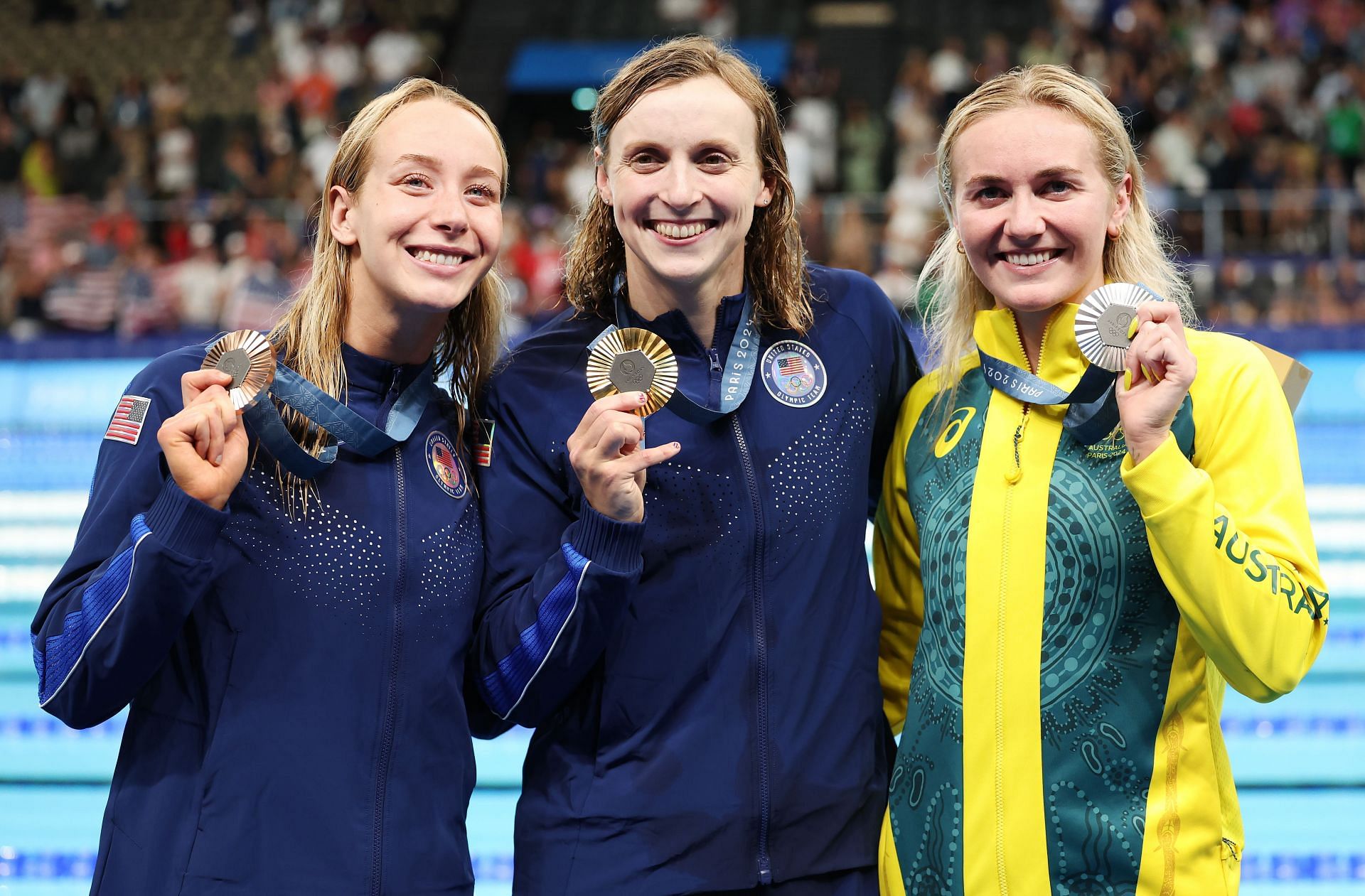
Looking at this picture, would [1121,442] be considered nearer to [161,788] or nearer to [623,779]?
[623,779]

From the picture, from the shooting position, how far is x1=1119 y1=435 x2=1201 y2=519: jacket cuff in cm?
168

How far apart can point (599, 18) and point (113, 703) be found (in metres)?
15.1

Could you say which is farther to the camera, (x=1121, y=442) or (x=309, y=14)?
(x=309, y=14)

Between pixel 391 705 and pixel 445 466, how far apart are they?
0.39 metres

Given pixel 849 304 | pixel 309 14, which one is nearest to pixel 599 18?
pixel 309 14

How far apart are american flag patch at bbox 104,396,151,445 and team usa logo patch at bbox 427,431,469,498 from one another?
410 mm

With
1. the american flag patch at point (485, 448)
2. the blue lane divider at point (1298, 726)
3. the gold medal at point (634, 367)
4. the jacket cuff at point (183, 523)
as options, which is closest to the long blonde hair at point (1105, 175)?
the gold medal at point (634, 367)

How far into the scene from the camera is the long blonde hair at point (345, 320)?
2.01m

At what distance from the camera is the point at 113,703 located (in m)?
1.82

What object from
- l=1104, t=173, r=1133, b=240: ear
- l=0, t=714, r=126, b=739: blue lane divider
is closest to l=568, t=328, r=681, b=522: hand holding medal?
l=1104, t=173, r=1133, b=240: ear

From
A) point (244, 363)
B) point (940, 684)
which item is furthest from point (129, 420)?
point (940, 684)

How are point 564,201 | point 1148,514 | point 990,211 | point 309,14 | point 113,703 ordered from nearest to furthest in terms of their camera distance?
point 1148,514 < point 113,703 < point 990,211 < point 564,201 < point 309,14

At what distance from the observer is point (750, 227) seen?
2.23 metres

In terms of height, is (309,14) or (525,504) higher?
(309,14)
